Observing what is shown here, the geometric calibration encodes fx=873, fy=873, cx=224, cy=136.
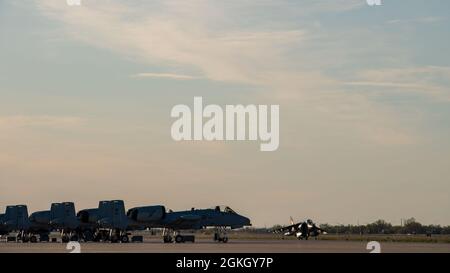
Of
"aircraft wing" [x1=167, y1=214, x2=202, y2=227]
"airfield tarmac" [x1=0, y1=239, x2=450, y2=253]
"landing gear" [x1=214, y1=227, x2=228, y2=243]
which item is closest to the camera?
"airfield tarmac" [x1=0, y1=239, x2=450, y2=253]

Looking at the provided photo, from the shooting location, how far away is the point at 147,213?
285 ft

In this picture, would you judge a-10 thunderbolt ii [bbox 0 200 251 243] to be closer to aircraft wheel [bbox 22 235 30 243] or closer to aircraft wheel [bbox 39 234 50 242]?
aircraft wheel [bbox 22 235 30 243]

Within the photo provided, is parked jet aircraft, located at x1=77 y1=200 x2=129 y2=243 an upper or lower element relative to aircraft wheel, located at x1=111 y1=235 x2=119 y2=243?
upper

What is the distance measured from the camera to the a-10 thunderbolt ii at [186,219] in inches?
3415

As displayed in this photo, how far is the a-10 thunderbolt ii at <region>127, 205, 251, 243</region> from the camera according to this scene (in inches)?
3415

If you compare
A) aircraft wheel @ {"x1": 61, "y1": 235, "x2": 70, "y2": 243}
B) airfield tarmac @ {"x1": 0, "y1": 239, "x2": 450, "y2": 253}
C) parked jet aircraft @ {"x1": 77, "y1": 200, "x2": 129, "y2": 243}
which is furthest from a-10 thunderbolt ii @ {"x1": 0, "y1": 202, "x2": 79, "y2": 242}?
airfield tarmac @ {"x1": 0, "y1": 239, "x2": 450, "y2": 253}

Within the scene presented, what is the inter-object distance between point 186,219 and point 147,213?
3.98 meters

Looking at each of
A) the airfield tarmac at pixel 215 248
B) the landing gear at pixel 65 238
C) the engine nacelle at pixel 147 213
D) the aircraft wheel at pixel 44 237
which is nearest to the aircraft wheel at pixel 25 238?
the aircraft wheel at pixel 44 237

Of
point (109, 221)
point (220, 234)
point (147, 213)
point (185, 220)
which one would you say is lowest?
point (220, 234)

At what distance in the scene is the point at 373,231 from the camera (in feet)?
624

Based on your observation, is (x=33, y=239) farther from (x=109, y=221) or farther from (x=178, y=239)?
(x=178, y=239)

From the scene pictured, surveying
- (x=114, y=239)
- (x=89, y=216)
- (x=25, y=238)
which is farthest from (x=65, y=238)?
(x=114, y=239)
